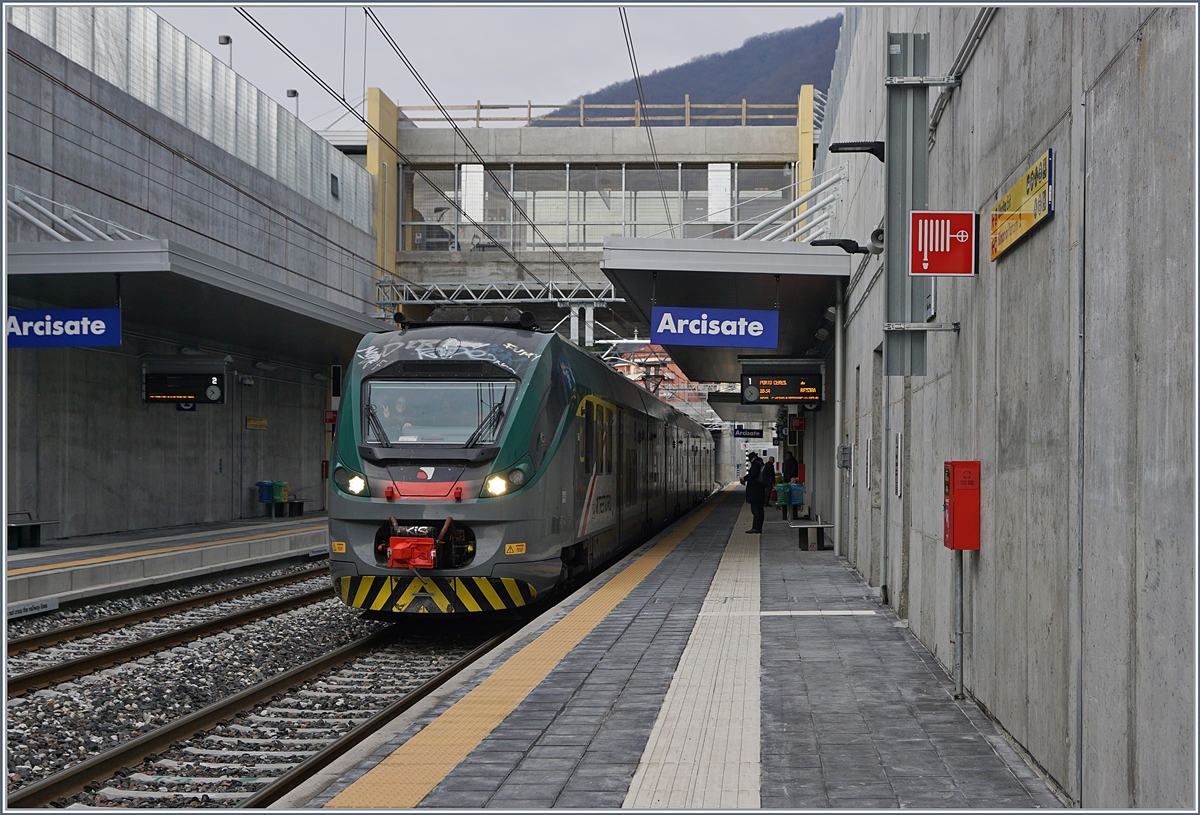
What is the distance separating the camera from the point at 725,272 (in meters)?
14.7

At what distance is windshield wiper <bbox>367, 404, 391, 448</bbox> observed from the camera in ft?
35.7

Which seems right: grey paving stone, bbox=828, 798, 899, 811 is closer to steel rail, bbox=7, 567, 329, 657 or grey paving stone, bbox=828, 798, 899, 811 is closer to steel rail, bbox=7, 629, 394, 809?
steel rail, bbox=7, 629, 394, 809

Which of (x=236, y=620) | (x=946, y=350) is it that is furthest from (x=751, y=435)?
(x=946, y=350)

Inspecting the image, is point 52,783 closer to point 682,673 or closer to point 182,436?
point 682,673

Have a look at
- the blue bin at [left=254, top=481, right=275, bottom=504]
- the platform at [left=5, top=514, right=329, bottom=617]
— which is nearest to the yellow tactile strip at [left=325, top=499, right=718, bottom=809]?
the platform at [left=5, top=514, right=329, bottom=617]

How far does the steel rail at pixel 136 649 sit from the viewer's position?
29.3 feet

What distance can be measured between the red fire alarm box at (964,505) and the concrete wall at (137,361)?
1633 cm

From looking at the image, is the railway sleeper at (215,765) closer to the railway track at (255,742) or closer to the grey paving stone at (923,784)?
the railway track at (255,742)

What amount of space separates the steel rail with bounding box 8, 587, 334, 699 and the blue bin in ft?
46.6

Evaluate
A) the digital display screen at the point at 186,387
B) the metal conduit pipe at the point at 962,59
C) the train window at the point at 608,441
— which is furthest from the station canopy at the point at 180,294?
the metal conduit pipe at the point at 962,59

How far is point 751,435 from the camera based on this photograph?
52.0m

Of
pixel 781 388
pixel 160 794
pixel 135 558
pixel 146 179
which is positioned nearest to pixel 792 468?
pixel 781 388

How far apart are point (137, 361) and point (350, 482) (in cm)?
1342

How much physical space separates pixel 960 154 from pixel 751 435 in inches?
1761
